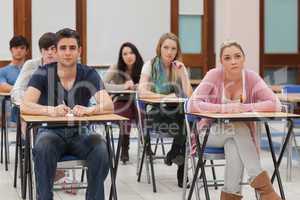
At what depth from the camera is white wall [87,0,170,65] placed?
898 centimetres

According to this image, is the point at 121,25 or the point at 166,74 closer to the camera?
the point at 166,74

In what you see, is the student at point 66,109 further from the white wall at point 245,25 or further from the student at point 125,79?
the white wall at point 245,25

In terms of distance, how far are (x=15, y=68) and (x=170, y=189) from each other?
230 cm

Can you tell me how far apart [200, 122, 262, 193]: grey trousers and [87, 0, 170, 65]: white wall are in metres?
5.24

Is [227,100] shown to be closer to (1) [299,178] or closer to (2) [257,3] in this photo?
(1) [299,178]

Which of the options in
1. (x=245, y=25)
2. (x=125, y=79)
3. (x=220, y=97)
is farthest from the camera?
(x=245, y=25)

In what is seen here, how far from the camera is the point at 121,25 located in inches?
356

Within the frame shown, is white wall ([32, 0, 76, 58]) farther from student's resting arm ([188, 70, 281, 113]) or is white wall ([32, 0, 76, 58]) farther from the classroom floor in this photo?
student's resting arm ([188, 70, 281, 113])

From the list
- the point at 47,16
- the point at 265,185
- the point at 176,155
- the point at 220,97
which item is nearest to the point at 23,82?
the point at 176,155

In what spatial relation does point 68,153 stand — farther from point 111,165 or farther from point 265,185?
point 265,185

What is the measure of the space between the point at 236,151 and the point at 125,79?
2738mm

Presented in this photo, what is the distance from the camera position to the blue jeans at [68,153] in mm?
3477

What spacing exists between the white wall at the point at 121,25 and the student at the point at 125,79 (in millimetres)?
2524

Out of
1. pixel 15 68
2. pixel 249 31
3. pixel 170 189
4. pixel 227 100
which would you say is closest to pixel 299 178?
pixel 170 189
